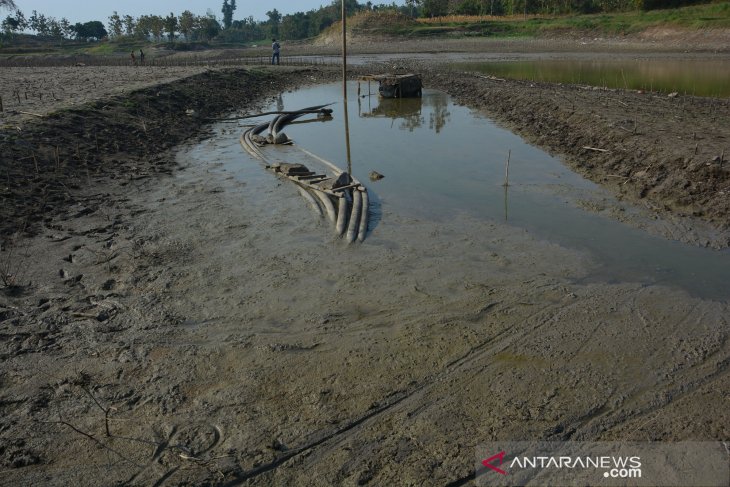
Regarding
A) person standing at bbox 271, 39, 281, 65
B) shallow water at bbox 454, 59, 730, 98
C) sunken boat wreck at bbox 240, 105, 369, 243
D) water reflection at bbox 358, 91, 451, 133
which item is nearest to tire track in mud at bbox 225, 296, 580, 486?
sunken boat wreck at bbox 240, 105, 369, 243

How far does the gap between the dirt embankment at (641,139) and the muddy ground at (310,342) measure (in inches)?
3.4

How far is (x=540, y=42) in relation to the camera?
188ft

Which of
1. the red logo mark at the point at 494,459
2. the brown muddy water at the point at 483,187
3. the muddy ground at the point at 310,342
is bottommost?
the red logo mark at the point at 494,459

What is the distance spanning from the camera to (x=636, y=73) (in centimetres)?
2898

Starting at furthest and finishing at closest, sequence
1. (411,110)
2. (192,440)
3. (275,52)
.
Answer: (275,52)
(411,110)
(192,440)

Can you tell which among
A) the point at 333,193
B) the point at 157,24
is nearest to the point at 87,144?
the point at 333,193

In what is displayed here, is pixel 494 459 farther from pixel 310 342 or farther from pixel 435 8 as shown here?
pixel 435 8

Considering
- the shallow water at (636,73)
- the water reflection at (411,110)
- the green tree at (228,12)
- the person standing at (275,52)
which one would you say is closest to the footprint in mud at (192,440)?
the water reflection at (411,110)

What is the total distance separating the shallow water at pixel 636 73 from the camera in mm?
22406

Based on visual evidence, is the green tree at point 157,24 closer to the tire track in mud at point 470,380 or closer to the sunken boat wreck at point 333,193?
the sunken boat wreck at point 333,193

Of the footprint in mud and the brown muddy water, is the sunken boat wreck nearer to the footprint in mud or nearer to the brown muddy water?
the brown muddy water

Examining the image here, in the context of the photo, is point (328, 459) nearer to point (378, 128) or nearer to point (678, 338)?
point (678, 338)

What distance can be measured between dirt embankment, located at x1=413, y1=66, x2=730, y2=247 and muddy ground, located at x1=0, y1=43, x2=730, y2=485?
88mm

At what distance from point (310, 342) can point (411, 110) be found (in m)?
18.1
